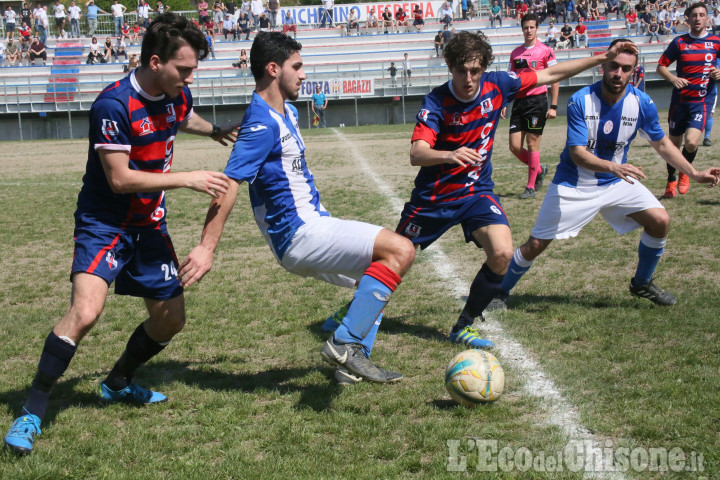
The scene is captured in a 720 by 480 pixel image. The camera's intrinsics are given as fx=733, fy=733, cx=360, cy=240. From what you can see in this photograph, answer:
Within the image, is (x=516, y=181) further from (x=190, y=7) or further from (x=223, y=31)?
(x=190, y=7)

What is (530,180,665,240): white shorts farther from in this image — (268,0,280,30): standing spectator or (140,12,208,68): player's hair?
(268,0,280,30): standing spectator

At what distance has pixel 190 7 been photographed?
68.2m

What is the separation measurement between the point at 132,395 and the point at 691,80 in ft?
30.3

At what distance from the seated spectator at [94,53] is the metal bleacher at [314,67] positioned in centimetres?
49

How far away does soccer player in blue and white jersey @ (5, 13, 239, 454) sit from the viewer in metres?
3.80

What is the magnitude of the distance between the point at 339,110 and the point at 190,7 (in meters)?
40.9

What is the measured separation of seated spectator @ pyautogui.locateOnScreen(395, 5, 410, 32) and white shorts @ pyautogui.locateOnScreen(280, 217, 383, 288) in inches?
1483

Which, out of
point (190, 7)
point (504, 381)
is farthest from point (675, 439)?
point (190, 7)

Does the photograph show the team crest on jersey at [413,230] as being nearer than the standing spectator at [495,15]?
Yes

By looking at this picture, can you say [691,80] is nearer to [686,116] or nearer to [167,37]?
[686,116]

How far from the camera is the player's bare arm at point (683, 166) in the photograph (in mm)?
5645

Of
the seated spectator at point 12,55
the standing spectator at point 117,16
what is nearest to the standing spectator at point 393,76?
the standing spectator at point 117,16

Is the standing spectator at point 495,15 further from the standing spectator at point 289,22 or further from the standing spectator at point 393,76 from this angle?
the standing spectator at point 289,22

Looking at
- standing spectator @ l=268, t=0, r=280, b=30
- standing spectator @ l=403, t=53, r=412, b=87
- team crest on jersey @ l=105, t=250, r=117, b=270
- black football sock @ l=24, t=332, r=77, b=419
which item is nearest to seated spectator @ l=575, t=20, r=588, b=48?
standing spectator @ l=403, t=53, r=412, b=87
